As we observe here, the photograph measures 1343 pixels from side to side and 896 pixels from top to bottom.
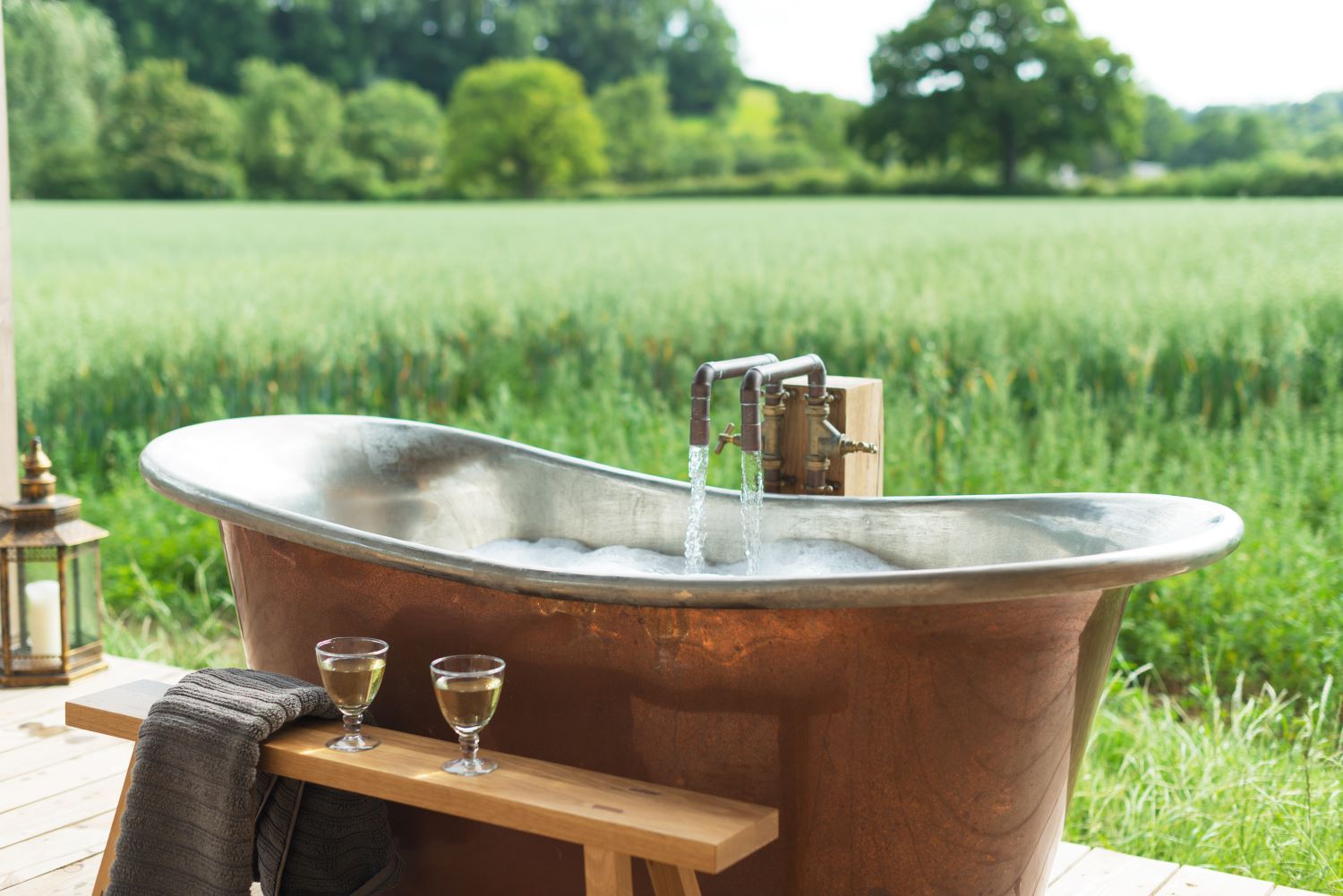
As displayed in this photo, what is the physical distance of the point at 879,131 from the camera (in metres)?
18.2

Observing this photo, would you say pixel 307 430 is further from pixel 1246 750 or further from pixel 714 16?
pixel 714 16

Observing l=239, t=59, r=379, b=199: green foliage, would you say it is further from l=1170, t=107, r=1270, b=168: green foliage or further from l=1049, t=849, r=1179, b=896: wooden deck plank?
l=1049, t=849, r=1179, b=896: wooden deck plank

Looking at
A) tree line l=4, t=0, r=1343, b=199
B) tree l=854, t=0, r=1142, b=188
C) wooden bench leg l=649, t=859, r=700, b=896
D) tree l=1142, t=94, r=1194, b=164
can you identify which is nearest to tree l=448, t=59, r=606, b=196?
tree line l=4, t=0, r=1343, b=199

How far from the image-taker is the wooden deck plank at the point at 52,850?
5.86ft

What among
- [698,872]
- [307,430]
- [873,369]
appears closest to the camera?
[698,872]

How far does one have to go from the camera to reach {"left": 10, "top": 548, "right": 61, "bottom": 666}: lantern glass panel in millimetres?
2496

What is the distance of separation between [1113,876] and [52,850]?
152cm

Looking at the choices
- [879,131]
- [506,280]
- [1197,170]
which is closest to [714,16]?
[879,131]

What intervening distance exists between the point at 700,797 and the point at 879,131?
1785 cm

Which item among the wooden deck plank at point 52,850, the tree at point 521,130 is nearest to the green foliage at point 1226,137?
the wooden deck plank at point 52,850

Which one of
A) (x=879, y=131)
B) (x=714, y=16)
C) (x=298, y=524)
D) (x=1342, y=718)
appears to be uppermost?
(x=714, y=16)

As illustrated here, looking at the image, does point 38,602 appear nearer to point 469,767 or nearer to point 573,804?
point 469,767

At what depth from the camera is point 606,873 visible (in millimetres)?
1203

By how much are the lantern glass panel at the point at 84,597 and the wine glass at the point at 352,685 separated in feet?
4.55
